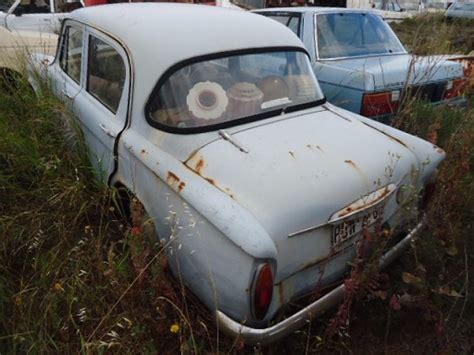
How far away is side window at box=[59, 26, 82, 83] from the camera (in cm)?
360

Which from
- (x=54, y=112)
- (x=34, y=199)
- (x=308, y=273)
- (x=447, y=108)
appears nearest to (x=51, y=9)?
(x=54, y=112)

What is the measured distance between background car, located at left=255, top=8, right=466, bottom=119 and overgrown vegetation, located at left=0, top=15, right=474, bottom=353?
92 centimetres

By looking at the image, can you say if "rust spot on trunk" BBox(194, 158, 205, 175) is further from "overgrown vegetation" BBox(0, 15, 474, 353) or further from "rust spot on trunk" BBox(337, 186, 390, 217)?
"rust spot on trunk" BBox(337, 186, 390, 217)

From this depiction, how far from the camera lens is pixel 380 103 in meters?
4.11

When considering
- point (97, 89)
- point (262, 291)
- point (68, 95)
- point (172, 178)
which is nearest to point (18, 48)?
point (68, 95)

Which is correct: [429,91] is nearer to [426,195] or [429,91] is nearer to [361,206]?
[426,195]

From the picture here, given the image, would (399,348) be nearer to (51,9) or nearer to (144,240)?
(144,240)

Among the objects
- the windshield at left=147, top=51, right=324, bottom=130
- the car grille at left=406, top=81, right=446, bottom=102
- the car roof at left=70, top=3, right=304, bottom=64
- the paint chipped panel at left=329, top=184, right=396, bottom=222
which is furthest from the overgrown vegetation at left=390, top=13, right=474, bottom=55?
the paint chipped panel at left=329, top=184, right=396, bottom=222

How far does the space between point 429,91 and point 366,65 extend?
733 millimetres

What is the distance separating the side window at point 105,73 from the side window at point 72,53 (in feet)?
0.97

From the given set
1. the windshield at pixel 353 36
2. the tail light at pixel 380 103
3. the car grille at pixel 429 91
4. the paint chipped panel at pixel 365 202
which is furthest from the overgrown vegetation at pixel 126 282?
the windshield at pixel 353 36

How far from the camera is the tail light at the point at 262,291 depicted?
1.92 metres

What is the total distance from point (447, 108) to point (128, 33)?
3.48 meters

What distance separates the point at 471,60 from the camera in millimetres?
4969
